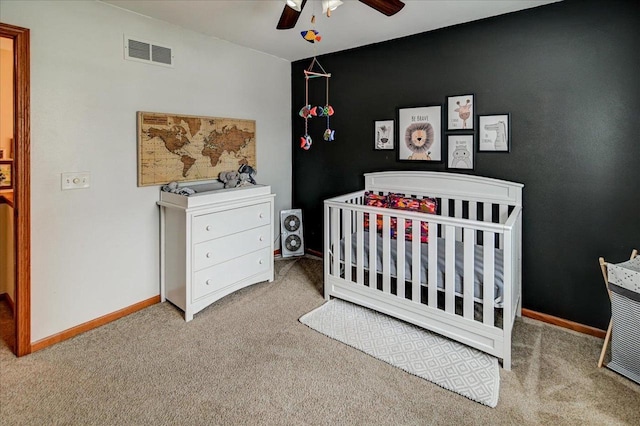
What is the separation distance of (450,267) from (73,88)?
9.24 feet

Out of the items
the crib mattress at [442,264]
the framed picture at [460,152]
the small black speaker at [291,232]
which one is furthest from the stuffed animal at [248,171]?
the framed picture at [460,152]

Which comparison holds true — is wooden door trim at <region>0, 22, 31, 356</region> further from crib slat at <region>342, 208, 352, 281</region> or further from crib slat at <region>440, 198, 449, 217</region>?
crib slat at <region>440, 198, 449, 217</region>

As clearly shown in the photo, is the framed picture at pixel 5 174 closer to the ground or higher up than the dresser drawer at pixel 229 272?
higher up

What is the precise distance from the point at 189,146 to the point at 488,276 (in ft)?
8.58

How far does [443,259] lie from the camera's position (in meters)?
2.45

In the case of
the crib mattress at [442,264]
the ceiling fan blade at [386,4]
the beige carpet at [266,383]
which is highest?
the ceiling fan blade at [386,4]

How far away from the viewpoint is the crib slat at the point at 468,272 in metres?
2.17

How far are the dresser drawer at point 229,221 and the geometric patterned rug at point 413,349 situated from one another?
0.96 metres

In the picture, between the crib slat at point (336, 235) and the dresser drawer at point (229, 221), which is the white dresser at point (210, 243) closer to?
the dresser drawer at point (229, 221)

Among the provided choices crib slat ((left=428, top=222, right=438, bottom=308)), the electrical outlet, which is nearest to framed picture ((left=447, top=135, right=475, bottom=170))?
crib slat ((left=428, top=222, right=438, bottom=308))

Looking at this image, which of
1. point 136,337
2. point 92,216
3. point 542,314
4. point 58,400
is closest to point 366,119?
point 542,314

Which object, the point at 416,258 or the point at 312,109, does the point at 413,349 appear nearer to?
the point at 416,258

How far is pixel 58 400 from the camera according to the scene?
182 cm

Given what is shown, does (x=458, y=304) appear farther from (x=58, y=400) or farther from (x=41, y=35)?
(x=41, y=35)
